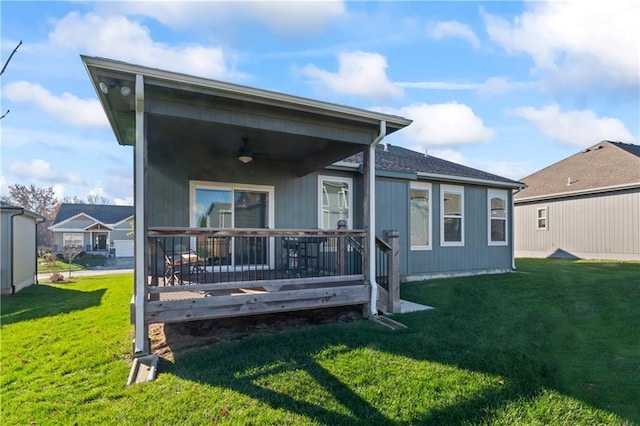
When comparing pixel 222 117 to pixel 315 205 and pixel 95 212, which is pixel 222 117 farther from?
pixel 95 212

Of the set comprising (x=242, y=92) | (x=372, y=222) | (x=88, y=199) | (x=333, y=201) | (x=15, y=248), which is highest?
(x=88, y=199)

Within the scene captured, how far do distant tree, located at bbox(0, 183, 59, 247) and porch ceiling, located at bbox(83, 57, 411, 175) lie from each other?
3369cm

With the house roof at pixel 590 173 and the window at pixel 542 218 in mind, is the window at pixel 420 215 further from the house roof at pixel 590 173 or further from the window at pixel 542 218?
the window at pixel 542 218

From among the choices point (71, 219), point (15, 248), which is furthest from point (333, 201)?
point (71, 219)

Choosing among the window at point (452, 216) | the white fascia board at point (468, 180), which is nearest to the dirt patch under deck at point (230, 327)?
the white fascia board at point (468, 180)

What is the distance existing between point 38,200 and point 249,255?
36877mm

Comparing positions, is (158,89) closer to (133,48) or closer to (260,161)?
(133,48)

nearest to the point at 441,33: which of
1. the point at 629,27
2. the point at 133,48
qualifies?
the point at 629,27

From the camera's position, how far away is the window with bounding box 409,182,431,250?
9.27 metres

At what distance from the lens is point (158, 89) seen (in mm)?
4137

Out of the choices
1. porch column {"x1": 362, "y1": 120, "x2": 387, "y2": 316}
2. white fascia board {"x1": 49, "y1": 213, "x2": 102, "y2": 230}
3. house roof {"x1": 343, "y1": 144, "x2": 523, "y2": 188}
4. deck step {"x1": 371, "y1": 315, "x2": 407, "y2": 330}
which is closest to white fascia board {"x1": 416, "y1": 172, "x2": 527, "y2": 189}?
house roof {"x1": 343, "y1": 144, "x2": 523, "y2": 188}

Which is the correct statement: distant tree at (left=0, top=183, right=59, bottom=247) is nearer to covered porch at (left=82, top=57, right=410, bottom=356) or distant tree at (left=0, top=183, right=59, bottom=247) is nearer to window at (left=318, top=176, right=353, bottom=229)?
covered porch at (left=82, top=57, right=410, bottom=356)

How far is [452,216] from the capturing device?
389 inches

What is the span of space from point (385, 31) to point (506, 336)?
6.81m
